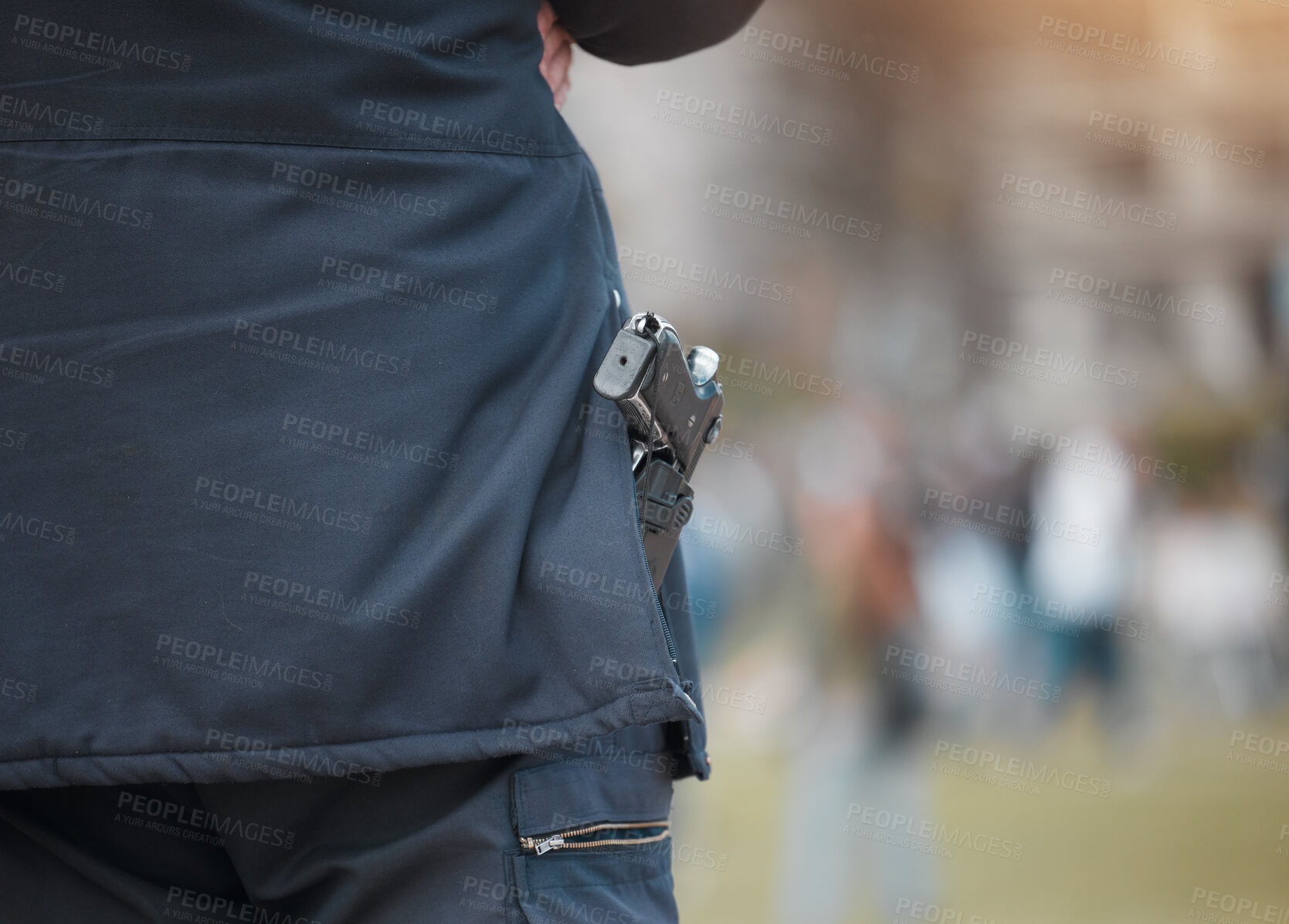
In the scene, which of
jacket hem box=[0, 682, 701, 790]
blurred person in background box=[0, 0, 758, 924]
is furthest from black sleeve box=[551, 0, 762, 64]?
jacket hem box=[0, 682, 701, 790]

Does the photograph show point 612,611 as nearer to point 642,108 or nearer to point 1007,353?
point 642,108

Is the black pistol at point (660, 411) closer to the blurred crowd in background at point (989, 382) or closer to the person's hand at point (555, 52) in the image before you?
the person's hand at point (555, 52)

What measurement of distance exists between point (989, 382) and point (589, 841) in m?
5.77

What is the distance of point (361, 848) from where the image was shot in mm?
731

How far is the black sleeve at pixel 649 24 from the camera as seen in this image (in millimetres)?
907

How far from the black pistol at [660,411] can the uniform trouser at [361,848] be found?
175mm

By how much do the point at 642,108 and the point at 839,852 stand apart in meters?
3.85

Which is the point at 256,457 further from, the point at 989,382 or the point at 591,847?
the point at 989,382

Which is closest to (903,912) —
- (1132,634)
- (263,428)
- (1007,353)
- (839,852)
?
(839,852)

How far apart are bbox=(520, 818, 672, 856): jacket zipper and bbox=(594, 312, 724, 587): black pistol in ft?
0.63

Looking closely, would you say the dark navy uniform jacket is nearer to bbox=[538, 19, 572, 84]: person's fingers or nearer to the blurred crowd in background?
bbox=[538, 19, 572, 84]: person's fingers

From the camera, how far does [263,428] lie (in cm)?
71

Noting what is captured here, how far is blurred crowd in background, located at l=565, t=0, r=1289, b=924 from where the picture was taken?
4219mm

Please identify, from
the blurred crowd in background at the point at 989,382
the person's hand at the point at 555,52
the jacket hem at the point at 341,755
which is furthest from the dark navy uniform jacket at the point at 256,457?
the blurred crowd in background at the point at 989,382
